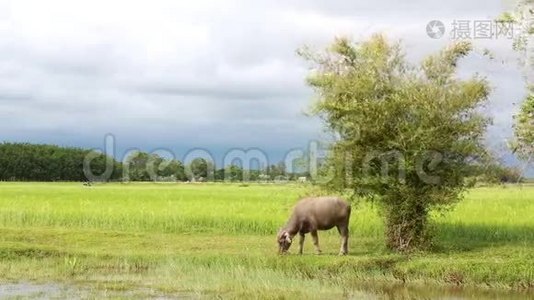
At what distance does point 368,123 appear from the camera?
17.6 metres

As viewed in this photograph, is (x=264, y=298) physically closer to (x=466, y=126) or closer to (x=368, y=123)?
(x=368, y=123)

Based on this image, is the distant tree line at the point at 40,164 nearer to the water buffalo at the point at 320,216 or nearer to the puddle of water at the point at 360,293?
the water buffalo at the point at 320,216

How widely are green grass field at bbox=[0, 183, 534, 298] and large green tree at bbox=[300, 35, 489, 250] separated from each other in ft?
4.86

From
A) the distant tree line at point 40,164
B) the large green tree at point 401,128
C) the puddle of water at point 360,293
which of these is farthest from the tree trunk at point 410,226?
the distant tree line at point 40,164

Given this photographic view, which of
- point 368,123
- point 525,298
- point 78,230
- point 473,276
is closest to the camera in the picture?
point 525,298

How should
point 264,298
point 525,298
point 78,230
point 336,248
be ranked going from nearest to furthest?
1. point 264,298
2. point 525,298
3. point 336,248
4. point 78,230

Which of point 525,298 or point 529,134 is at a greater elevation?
point 529,134

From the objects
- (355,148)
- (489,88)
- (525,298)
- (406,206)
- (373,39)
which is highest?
(373,39)

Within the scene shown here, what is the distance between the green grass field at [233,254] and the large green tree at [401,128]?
4.86 ft

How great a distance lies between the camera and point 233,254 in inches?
677

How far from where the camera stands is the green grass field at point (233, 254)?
13.6 meters

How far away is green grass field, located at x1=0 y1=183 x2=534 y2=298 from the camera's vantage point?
44.7ft

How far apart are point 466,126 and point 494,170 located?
154 cm

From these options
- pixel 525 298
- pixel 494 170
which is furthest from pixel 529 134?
pixel 525 298
